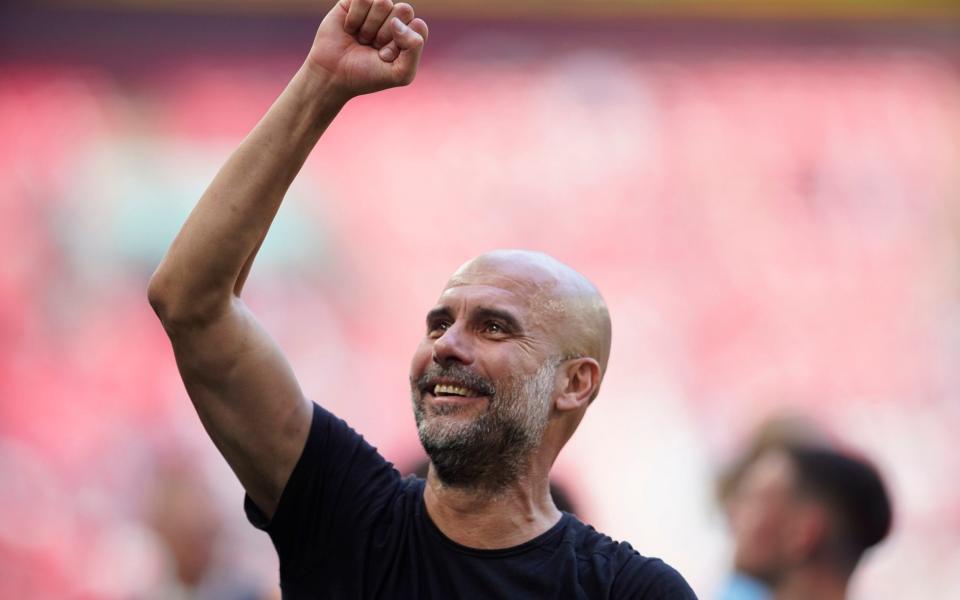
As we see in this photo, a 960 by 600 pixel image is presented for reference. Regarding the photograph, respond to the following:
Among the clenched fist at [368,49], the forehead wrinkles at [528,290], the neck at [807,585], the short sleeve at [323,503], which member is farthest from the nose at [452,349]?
the neck at [807,585]

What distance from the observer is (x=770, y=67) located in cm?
648

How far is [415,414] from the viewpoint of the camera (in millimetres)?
2406

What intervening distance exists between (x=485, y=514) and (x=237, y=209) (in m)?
0.78

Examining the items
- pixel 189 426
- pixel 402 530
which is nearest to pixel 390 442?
pixel 189 426

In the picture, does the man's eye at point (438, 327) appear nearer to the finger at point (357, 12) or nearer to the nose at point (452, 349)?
the nose at point (452, 349)

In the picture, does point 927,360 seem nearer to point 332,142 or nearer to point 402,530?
point 332,142

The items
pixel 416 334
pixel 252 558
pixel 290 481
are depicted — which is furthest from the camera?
pixel 416 334

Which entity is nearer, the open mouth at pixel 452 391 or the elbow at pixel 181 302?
the elbow at pixel 181 302

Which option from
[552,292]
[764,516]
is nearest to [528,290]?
[552,292]

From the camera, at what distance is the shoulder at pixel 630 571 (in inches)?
88.8

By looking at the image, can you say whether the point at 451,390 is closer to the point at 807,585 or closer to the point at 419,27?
the point at 419,27

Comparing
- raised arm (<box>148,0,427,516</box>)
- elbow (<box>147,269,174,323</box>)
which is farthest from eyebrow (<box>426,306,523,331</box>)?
elbow (<box>147,269,174,323</box>)

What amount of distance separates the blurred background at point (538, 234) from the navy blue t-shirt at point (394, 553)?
11.4 feet

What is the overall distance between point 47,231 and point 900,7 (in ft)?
15.8
